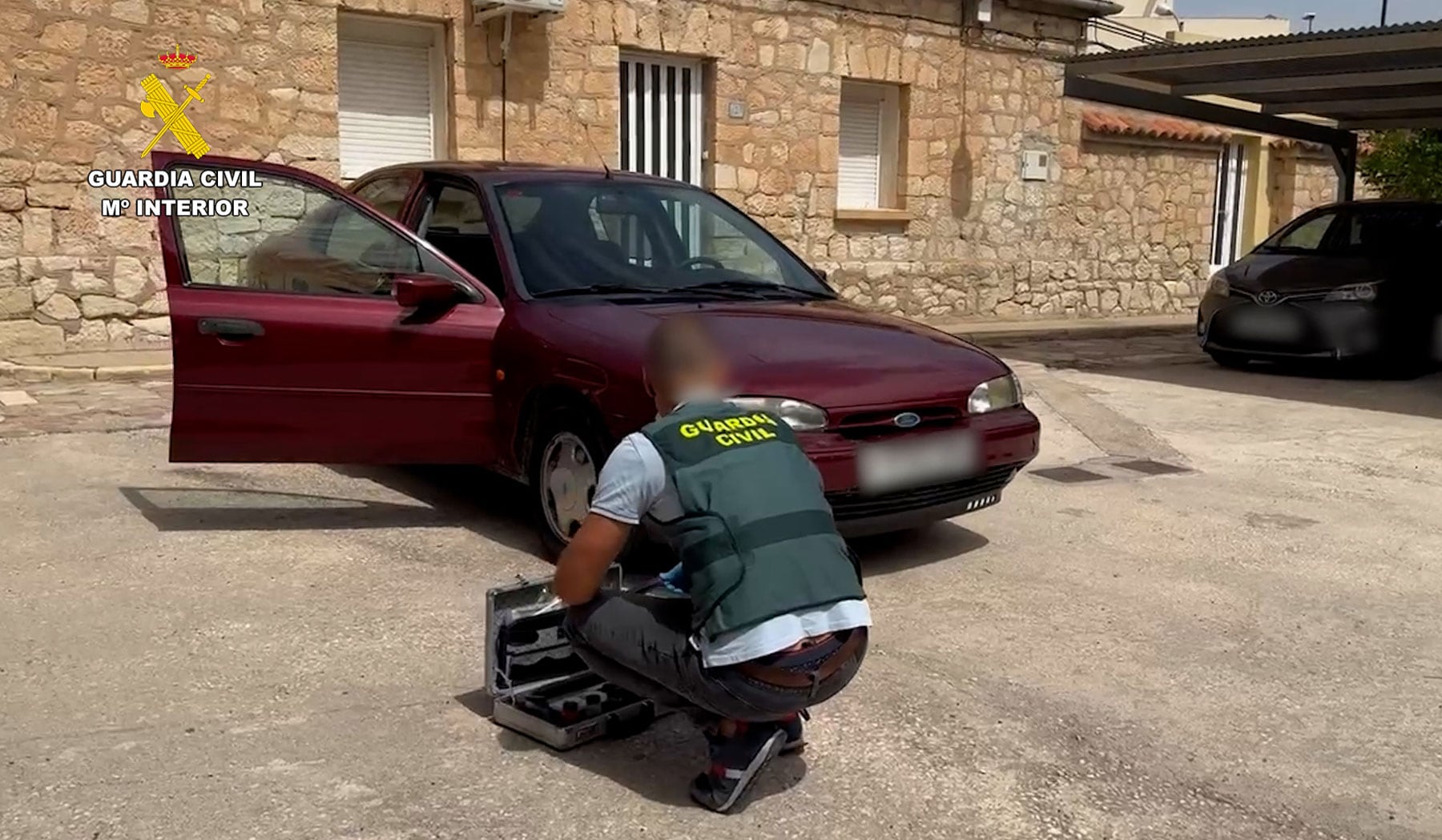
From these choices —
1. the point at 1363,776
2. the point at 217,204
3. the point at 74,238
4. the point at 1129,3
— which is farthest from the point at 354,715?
the point at 1129,3

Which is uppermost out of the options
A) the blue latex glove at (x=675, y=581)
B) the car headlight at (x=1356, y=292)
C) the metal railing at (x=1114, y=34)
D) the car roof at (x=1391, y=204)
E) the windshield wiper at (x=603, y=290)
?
the metal railing at (x=1114, y=34)

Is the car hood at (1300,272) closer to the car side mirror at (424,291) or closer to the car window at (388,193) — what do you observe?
the car window at (388,193)

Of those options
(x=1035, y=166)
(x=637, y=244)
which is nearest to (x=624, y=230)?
(x=637, y=244)

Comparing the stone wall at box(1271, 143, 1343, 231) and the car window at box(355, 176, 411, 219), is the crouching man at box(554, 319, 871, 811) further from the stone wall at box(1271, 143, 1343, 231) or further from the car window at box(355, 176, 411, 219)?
the stone wall at box(1271, 143, 1343, 231)

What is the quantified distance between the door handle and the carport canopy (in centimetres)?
879

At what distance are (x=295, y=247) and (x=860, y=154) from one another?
9604 millimetres

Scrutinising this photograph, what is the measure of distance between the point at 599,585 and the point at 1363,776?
204cm

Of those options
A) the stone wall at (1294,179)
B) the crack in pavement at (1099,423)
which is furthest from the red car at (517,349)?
the stone wall at (1294,179)

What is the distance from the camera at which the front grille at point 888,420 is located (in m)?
4.54

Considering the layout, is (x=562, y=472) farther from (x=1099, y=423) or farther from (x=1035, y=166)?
(x=1035, y=166)

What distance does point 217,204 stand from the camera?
5.79m

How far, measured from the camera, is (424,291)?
198 inches

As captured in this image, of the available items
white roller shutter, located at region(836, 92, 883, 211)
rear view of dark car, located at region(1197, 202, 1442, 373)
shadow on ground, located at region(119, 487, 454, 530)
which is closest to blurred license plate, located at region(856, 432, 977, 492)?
shadow on ground, located at region(119, 487, 454, 530)

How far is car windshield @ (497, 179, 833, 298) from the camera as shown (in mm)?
5367
